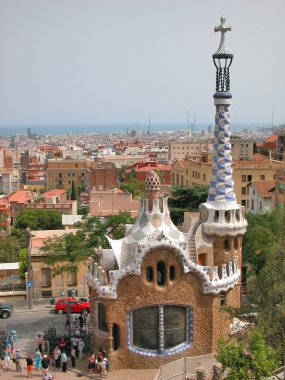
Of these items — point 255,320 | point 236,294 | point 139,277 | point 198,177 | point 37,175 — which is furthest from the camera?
point 37,175

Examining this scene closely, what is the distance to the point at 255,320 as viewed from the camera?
2070 cm

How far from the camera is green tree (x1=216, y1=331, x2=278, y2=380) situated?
16.4 metres

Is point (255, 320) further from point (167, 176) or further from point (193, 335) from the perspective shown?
point (167, 176)

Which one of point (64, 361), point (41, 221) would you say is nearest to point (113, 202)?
point (41, 221)

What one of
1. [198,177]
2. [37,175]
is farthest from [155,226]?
[37,175]

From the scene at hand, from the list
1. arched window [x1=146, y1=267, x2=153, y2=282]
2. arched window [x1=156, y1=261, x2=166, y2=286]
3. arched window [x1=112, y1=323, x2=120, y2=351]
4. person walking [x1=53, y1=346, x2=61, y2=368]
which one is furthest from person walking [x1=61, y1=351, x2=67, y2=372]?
arched window [x1=156, y1=261, x2=166, y2=286]

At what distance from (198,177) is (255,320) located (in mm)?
48351

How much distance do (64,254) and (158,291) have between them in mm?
11327

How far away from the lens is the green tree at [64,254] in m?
32.7

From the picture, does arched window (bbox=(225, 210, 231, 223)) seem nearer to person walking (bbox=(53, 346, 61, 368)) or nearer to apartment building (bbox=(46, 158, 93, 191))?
person walking (bbox=(53, 346, 61, 368))

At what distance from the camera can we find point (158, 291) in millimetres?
23031

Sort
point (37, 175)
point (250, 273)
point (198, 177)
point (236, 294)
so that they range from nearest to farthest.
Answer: point (236, 294) < point (250, 273) < point (198, 177) < point (37, 175)

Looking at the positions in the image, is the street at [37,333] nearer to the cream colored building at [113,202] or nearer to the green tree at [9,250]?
the green tree at [9,250]

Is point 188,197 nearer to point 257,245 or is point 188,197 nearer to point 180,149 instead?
point 257,245
